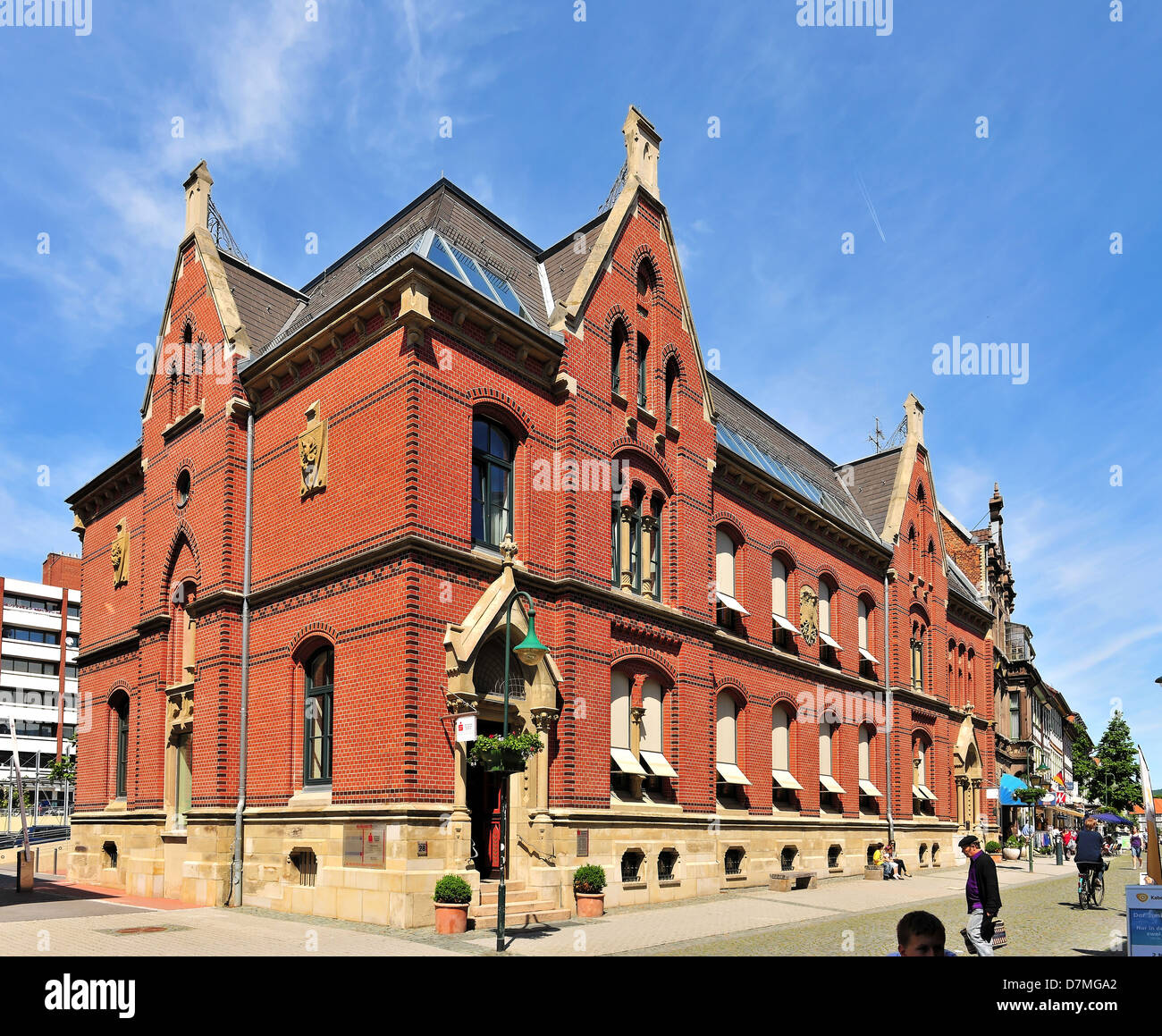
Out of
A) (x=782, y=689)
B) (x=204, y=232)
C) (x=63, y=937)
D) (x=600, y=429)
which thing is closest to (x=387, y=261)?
(x=600, y=429)

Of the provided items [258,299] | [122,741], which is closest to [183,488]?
[258,299]

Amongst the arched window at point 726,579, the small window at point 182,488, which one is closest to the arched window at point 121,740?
the small window at point 182,488

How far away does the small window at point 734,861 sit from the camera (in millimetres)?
27422

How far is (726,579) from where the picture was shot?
29562mm

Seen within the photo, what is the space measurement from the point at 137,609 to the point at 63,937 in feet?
47.9

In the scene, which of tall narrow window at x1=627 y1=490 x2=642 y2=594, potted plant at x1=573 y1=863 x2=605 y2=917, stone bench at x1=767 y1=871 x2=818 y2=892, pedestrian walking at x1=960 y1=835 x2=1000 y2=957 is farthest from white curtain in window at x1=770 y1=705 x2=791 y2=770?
pedestrian walking at x1=960 y1=835 x2=1000 y2=957

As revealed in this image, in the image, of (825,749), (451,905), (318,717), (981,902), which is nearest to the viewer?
(981,902)

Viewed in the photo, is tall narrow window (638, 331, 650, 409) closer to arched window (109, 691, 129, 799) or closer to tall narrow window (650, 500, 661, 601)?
tall narrow window (650, 500, 661, 601)

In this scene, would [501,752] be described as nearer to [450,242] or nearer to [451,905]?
[451,905]

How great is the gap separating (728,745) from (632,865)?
6918 mm

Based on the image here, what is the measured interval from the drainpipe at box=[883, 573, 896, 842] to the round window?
25.2 m

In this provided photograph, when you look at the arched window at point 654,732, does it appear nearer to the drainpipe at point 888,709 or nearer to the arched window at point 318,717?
the arched window at point 318,717

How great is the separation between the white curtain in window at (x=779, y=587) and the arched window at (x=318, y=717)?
1561 centimetres

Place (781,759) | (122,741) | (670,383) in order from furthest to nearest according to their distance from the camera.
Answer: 1. (781,759)
2. (122,741)
3. (670,383)
